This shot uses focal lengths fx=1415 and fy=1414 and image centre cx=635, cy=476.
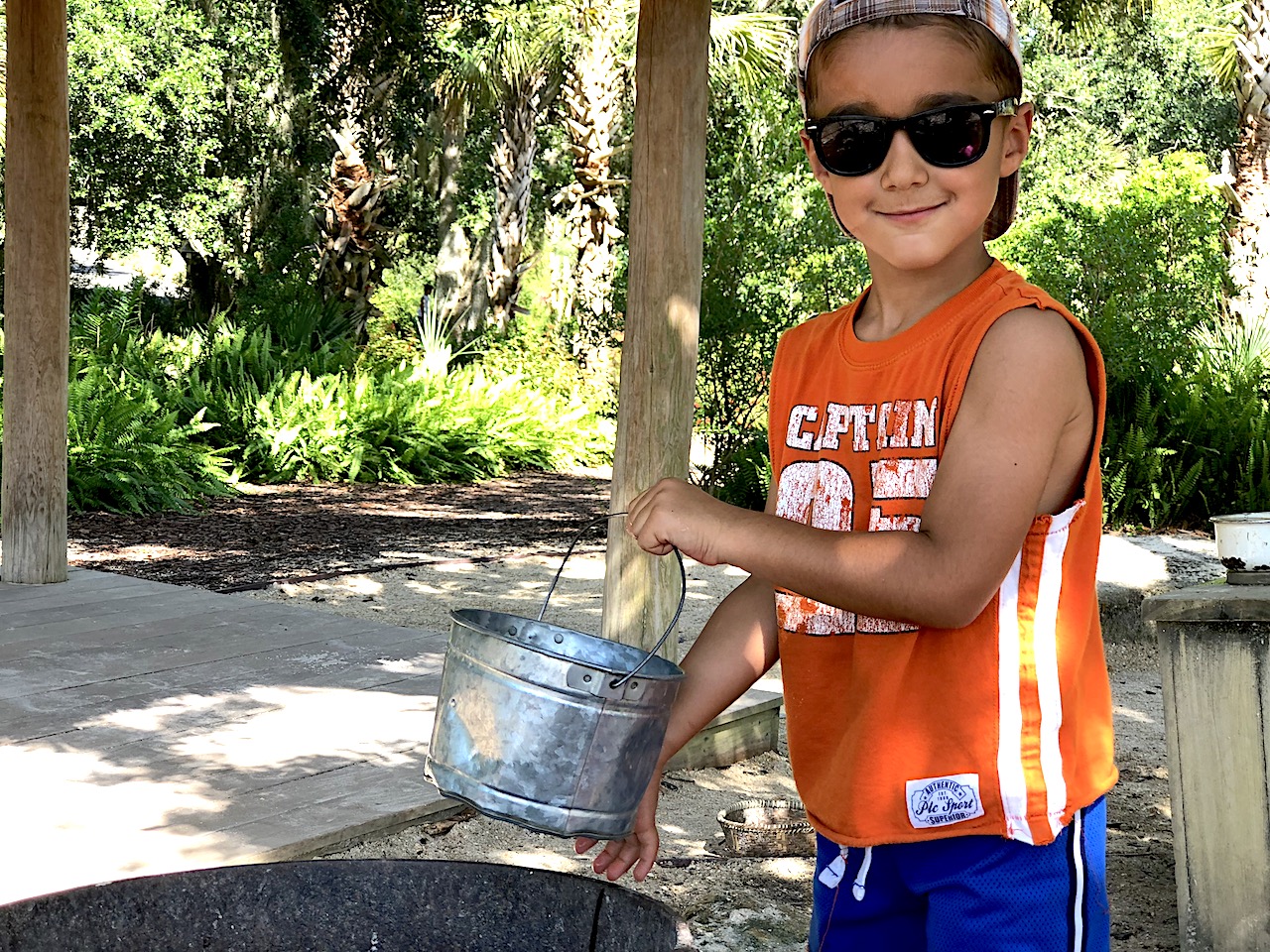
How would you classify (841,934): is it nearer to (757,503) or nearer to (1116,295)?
(757,503)

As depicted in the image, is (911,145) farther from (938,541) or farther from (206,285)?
(206,285)


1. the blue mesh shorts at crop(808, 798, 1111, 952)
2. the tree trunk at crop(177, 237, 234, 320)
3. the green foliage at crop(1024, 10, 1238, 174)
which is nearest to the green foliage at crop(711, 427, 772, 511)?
the blue mesh shorts at crop(808, 798, 1111, 952)

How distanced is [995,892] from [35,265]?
20.2 feet

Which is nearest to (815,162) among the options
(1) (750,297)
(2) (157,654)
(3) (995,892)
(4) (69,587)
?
(3) (995,892)

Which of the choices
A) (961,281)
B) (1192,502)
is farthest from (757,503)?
(961,281)

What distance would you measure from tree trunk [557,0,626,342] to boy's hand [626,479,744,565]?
48.4ft

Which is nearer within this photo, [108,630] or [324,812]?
[324,812]

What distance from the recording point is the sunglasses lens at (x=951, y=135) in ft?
4.72

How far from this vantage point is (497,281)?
1891cm

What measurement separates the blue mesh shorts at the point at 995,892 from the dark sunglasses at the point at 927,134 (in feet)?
2.22

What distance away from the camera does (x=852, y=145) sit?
149 centimetres

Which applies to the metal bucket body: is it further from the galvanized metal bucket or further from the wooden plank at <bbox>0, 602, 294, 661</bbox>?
the wooden plank at <bbox>0, 602, 294, 661</bbox>

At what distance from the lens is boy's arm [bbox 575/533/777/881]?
1657 millimetres

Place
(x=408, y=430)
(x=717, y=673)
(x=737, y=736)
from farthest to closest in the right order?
(x=408, y=430) < (x=737, y=736) < (x=717, y=673)
